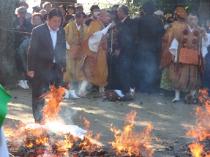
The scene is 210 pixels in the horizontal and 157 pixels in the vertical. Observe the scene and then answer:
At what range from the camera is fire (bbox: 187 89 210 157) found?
7305mm

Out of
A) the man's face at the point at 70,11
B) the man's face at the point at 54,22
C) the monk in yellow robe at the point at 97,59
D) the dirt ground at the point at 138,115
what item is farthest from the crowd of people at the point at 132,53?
the man's face at the point at 54,22

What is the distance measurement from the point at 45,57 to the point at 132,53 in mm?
4068

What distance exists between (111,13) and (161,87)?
2141mm

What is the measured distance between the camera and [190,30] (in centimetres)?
1135

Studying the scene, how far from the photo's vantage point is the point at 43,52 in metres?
8.32

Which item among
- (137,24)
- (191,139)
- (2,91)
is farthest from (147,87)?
(2,91)

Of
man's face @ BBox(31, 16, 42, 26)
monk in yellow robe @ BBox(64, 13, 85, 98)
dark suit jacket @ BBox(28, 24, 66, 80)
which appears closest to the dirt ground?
monk in yellow robe @ BBox(64, 13, 85, 98)

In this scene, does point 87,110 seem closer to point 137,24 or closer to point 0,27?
point 137,24

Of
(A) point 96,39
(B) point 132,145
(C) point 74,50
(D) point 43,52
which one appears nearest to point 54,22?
(D) point 43,52

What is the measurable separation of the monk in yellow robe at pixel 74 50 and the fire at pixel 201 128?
2904 mm

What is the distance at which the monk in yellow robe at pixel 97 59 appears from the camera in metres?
11.9

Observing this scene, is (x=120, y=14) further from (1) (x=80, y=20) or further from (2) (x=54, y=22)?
(2) (x=54, y=22)

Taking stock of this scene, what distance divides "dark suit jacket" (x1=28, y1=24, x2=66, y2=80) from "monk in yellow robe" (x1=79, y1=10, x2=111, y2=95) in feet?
11.3

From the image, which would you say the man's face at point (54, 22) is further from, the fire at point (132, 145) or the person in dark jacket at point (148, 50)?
the person in dark jacket at point (148, 50)
